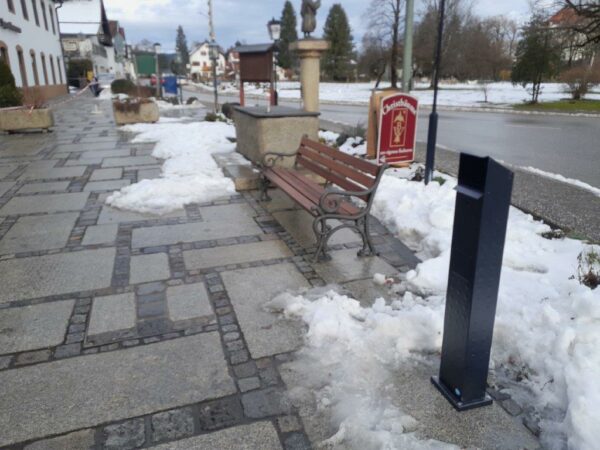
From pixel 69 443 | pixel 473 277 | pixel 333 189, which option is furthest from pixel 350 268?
pixel 69 443

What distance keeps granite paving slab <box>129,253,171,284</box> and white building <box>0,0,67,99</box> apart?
19.6 m

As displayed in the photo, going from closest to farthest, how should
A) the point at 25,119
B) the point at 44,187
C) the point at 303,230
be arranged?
the point at 303,230, the point at 44,187, the point at 25,119

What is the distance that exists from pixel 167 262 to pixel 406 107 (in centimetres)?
508

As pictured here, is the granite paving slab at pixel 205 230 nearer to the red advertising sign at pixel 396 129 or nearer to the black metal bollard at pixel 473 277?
the red advertising sign at pixel 396 129

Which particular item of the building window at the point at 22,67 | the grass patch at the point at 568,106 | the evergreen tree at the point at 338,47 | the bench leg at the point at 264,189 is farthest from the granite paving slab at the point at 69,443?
the evergreen tree at the point at 338,47

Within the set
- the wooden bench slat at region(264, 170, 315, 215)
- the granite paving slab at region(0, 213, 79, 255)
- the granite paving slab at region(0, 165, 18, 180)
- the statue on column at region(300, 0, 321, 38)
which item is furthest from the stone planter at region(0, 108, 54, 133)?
the wooden bench slat at region(264, 170, 315, 215)

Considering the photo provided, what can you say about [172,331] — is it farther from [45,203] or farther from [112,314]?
[45,203]

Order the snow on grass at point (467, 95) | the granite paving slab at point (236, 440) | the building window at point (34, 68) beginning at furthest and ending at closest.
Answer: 1. the snow on grass at point (467, 95)
2. the building window at point (34, 68)
3. the granite paving slab at point (236, 440)

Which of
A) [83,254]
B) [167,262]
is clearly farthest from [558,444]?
[83,254]

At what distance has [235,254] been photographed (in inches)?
181

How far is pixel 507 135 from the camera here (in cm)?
1402

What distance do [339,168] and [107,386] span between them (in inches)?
120

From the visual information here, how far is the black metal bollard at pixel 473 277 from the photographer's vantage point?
213cm

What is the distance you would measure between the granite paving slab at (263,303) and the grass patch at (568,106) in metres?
22.9
